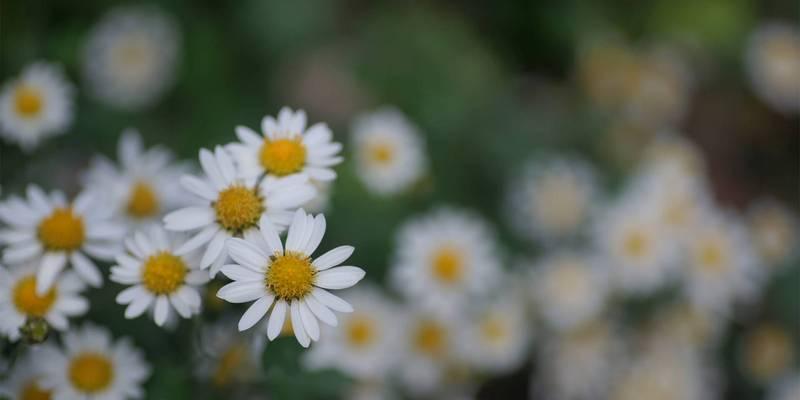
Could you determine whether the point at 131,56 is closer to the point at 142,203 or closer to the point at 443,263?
the point at 142,203

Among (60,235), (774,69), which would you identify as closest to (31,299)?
(60,235)

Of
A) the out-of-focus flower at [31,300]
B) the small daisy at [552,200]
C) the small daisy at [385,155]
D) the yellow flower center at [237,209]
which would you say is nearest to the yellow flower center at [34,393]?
the out-of-focus flower at [31,300]

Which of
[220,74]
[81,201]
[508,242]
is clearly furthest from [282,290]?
[220,74]

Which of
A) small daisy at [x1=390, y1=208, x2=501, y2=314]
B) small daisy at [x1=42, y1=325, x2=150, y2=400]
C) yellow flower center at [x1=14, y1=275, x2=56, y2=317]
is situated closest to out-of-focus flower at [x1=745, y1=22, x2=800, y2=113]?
small daisy at [x1=390, y1=208, x2=501, y2=314]

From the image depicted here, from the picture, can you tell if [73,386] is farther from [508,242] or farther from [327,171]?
[508,242]

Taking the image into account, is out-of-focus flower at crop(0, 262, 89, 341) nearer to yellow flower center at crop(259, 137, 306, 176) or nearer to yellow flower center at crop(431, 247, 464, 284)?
yellow flower center at crop(259, 137, 306, 176)
